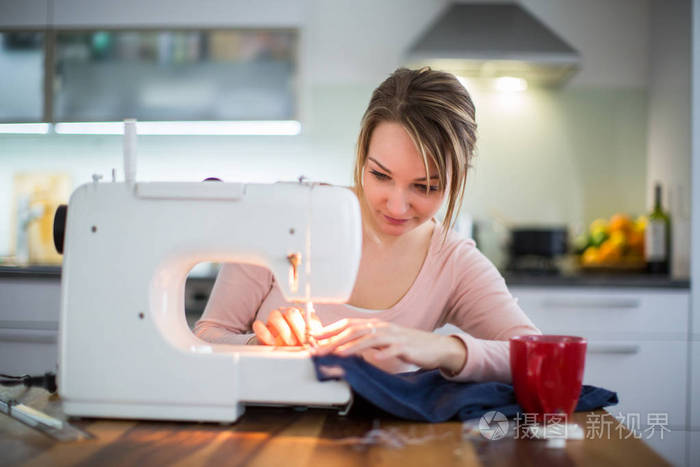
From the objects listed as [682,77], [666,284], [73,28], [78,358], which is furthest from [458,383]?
[73,28]

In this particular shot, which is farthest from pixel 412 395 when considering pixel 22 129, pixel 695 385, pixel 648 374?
pixel 22 129

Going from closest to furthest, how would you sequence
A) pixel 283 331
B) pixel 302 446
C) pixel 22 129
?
pixel 302 446, pixel 283 331, pixel 22 129

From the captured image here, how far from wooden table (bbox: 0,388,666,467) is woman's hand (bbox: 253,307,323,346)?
0.47ft

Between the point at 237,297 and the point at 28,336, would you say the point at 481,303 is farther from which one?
the point at 28,336

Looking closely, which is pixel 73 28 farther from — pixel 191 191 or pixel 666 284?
pixel 666 284

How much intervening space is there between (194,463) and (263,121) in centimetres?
243

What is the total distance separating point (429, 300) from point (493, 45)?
1.88 meters

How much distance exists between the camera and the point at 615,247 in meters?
2.94

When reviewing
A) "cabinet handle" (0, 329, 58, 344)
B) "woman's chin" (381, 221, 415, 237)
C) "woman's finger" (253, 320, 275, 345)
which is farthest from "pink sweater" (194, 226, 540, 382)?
"cabinet handle" (0, 329, 58, 344)

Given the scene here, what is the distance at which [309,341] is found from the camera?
3.29 feet

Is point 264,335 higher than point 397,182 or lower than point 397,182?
lower

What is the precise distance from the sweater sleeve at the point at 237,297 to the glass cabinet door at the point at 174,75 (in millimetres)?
1726

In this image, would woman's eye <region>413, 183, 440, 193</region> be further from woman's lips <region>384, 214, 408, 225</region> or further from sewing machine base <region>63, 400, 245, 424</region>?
sewing machine base <region>63, 400, 245, 424</region>

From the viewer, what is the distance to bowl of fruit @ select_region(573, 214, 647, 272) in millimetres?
2896
